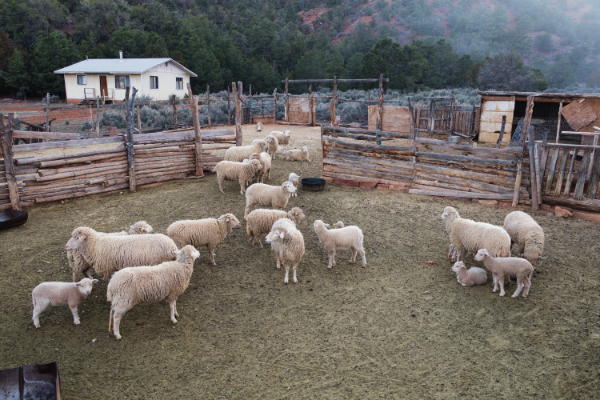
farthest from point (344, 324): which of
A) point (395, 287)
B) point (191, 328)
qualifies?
point (191, 328)

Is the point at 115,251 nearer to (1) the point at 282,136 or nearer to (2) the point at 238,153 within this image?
(2) the point at 238,153

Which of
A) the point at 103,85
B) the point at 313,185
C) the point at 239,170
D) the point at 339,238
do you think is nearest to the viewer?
the point at 339,238

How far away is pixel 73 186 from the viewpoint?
11383mm

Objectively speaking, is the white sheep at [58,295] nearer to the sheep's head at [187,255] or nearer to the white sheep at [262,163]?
the sheep's head at [187,255]

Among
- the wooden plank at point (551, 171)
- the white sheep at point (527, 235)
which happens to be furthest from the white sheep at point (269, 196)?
the wooden plank at point (551, 171)

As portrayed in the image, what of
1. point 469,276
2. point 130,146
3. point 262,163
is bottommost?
point 469,276

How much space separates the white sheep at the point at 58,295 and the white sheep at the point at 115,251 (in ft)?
2.32

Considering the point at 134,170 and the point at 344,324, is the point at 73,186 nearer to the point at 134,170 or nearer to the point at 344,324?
the point at 134,170

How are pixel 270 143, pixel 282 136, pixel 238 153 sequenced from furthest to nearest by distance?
pixel 282 136 → pixel 270 143 → pixel 238 153

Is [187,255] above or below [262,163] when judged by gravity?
below

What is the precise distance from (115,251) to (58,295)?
104 centimetres

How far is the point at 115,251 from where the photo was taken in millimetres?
6469

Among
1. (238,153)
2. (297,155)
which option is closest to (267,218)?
(238,153)

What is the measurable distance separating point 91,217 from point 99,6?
5666 cm
